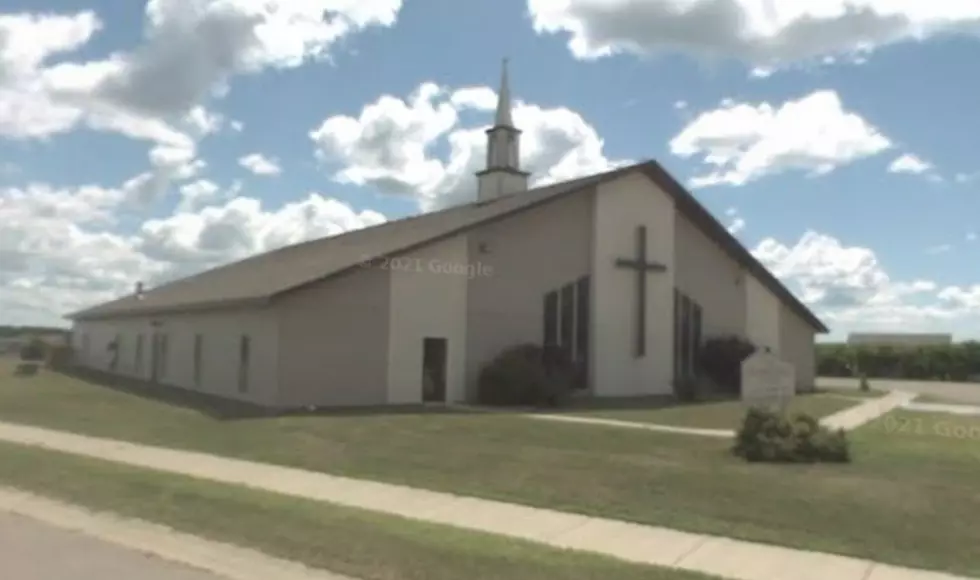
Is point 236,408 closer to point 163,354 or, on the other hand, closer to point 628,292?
point 163,354

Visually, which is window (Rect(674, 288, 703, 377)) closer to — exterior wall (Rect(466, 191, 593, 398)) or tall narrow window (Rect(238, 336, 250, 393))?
exterior wall (Rect(466, 191, 593, 398))

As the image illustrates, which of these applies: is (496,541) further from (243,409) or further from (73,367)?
(73,367)

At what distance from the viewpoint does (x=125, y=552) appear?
8.23 meters

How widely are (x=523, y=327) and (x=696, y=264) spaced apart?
8.32m

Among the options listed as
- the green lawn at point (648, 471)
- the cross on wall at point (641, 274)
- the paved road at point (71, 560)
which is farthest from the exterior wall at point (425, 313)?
the paved road at point (71, 560)

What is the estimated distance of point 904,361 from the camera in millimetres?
51625

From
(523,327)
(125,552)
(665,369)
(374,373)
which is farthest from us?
(665,369)

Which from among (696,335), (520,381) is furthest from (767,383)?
(696,335)

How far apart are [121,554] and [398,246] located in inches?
650

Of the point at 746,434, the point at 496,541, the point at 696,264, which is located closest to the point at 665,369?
the point at 696,264

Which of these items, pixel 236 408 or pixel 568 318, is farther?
→ pixel 568 318

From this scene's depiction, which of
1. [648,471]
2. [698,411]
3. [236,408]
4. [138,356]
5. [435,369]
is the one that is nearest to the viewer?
[648,471]

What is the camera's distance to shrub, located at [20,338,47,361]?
171 feet

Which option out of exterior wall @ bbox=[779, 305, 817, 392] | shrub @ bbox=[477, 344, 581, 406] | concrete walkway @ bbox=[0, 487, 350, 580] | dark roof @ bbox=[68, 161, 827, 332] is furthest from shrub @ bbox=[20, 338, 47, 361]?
concrete walkway @ bbox=[0, 487, 350, 580]
